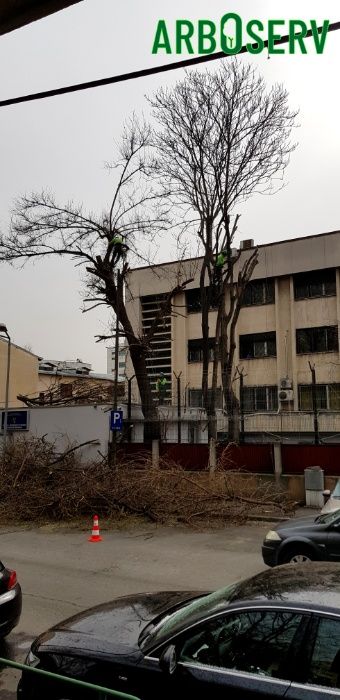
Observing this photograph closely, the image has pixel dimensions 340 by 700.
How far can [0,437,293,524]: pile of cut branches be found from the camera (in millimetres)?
15043

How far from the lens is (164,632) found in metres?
3.63

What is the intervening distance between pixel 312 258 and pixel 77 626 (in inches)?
1181

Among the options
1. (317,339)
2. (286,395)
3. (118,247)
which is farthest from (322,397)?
(118,247)

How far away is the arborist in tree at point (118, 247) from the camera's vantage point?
2279cm

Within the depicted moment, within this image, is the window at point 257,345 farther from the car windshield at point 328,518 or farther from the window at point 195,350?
the car windshield at point 328,518

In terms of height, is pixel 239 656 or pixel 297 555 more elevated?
pixel 239 656

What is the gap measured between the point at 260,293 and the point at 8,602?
97.7 feet

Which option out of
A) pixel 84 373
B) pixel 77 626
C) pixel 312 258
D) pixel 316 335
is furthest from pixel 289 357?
pixel 77 626

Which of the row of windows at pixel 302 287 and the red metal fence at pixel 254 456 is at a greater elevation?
the row of windows at pixel 302 287

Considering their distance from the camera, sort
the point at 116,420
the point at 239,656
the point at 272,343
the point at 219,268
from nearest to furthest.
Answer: the point at 239,656, the point at 116,420, the point at 219,268, the point at 272,343

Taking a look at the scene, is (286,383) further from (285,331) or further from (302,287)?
(302,287)

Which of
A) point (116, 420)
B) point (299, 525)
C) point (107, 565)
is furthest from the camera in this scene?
point (116, 420)

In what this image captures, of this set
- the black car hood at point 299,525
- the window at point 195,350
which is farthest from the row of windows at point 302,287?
the black car hood at point 299,525

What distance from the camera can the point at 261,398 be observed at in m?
33.2
